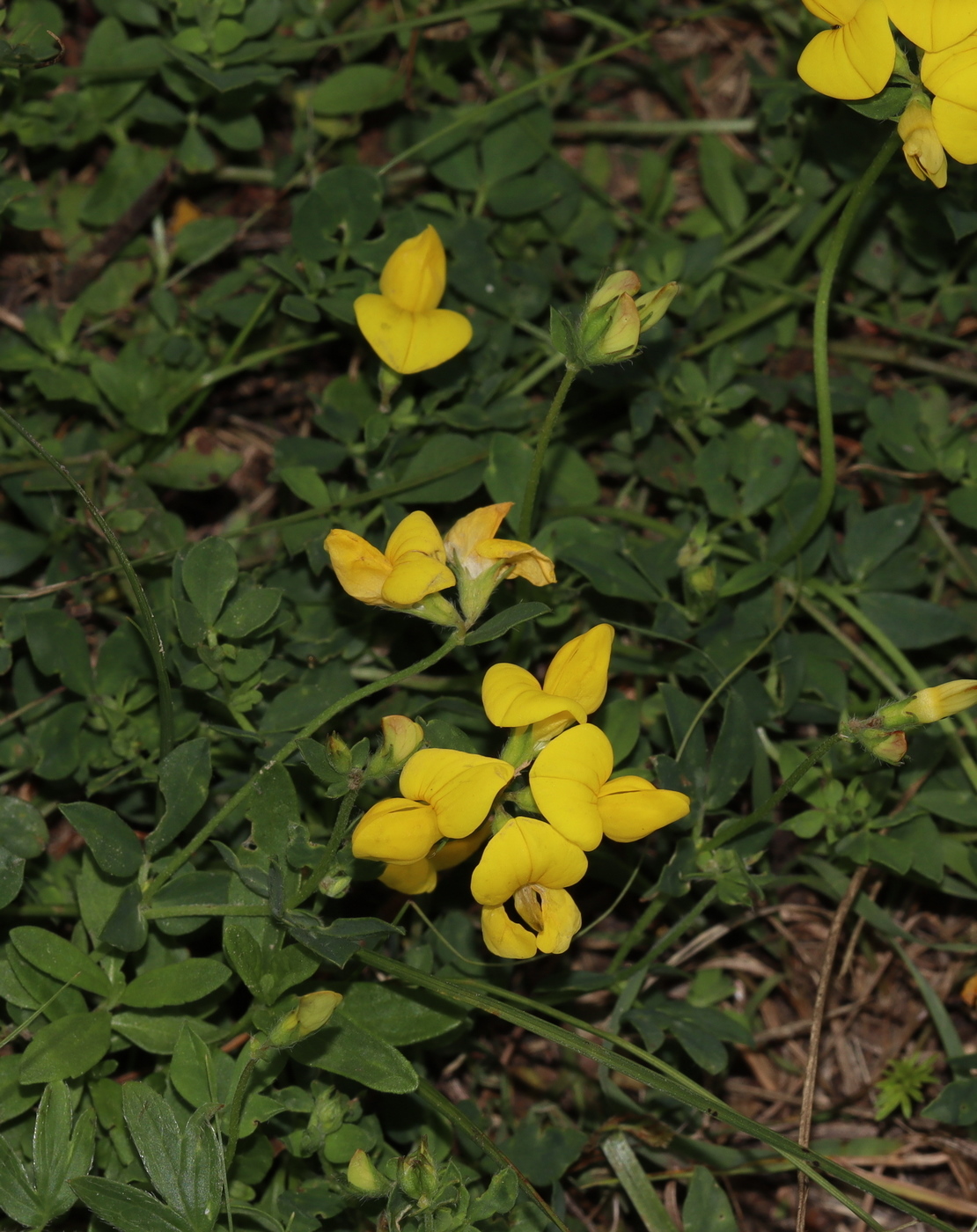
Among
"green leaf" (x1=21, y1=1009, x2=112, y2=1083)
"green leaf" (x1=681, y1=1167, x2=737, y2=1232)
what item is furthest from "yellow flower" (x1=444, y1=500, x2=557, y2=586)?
"green leaf" (x1=681, y1=1167, x2=737, y2=1232)

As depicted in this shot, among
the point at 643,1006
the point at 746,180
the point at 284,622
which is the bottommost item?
the point at 643,1006

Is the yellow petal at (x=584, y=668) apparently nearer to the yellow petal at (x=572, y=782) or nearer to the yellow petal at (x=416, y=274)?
the yellow petal at (x=572, y=782)

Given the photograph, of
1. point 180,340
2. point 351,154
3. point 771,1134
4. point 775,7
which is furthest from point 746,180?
point 771,1134

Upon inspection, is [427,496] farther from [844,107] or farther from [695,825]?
[844,107]

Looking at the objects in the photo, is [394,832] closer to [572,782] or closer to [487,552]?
[572,782]

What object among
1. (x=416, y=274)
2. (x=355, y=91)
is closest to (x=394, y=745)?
(x=416, y=274)

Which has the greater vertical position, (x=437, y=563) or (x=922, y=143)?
(x=922, y=143)

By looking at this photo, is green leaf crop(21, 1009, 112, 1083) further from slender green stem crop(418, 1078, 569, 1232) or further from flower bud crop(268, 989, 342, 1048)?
slender green stem crop(418, 1078, 569, 1232)
